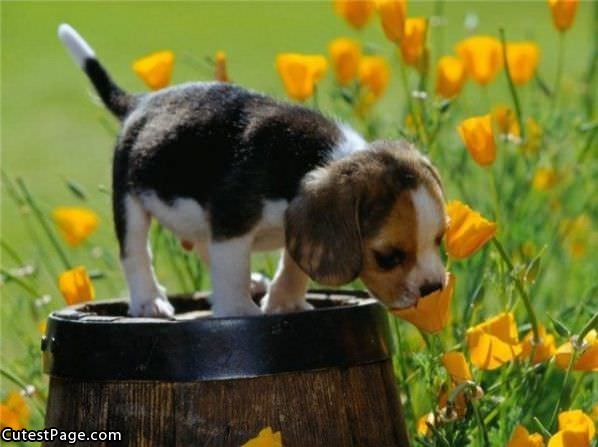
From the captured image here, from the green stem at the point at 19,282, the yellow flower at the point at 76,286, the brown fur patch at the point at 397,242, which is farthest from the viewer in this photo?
the green stem at the point at 19,282

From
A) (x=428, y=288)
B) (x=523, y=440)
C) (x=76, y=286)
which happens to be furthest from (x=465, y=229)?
(x=76, y=286)

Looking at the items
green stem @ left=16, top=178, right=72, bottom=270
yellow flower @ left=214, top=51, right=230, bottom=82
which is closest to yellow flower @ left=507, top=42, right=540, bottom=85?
yellow flower @ left=214, top=51, right=230, bottom=82

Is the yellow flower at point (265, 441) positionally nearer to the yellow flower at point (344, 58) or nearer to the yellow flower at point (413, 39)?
the yellow flower at point (413, 39)

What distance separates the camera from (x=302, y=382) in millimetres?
3012

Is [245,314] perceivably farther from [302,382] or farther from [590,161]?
[590,161]

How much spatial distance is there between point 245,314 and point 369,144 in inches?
19.9

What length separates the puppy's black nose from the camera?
2.95 meters

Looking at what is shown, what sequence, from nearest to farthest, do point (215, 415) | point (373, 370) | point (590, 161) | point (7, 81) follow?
point (215, 415), point (373, 370), point (590, 161), point (7, 81)

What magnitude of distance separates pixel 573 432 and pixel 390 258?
0.56m

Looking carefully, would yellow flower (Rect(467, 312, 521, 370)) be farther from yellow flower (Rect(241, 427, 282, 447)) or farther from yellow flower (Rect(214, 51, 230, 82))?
yellow flower (Rect(214, 51, 230, 82))

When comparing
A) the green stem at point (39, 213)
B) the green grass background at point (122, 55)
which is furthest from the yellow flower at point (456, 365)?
the green grass background at point (122, 55)

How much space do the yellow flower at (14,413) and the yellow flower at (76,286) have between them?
295mm

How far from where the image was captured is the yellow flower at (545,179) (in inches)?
182

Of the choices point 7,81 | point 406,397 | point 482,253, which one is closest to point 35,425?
point 406,397
